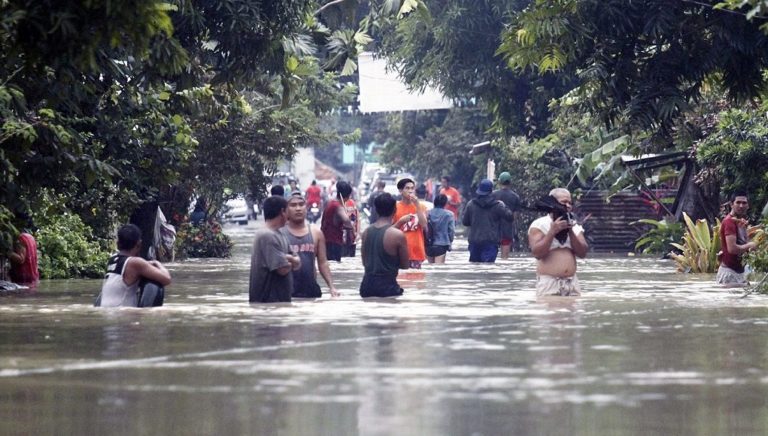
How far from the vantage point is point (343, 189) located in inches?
1176

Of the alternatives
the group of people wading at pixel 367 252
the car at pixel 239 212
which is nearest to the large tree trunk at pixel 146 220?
the group of people wading at pixel 367 252

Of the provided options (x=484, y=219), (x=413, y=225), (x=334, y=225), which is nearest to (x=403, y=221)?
(x=413, y=225)

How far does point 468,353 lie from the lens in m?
12.2

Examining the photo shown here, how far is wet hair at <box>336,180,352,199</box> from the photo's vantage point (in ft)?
96.6

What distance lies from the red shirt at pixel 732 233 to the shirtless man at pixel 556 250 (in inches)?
163

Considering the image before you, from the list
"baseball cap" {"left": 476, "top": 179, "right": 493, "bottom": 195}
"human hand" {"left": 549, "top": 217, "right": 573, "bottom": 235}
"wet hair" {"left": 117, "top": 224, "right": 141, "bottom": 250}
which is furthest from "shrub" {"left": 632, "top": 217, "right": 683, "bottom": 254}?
"wet hair" {"left": 117, "top": 224, "right": 141, "bottom": 250}

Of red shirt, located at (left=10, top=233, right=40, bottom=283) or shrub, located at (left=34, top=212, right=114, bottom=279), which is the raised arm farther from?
shrub, located at (left=34, top=212, right=114, bottom=279)

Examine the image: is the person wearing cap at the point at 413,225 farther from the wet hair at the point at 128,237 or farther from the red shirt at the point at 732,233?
the wet hair at the point at 128,237

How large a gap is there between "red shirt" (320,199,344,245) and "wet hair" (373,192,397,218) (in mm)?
8337

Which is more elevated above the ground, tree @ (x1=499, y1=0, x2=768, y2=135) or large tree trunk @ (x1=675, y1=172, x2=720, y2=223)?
tree @ (x1=499, y1=0, x2=768, y2=135)

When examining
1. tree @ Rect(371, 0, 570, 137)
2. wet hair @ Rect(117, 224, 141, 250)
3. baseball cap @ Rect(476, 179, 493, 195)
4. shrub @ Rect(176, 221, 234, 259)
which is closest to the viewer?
wet hair @ Rect(117, 224, 141, 250)

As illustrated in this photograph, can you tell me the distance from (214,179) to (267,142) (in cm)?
126

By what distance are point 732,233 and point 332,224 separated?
7750 millimetres

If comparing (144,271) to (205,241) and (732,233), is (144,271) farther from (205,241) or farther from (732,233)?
(205,241)
